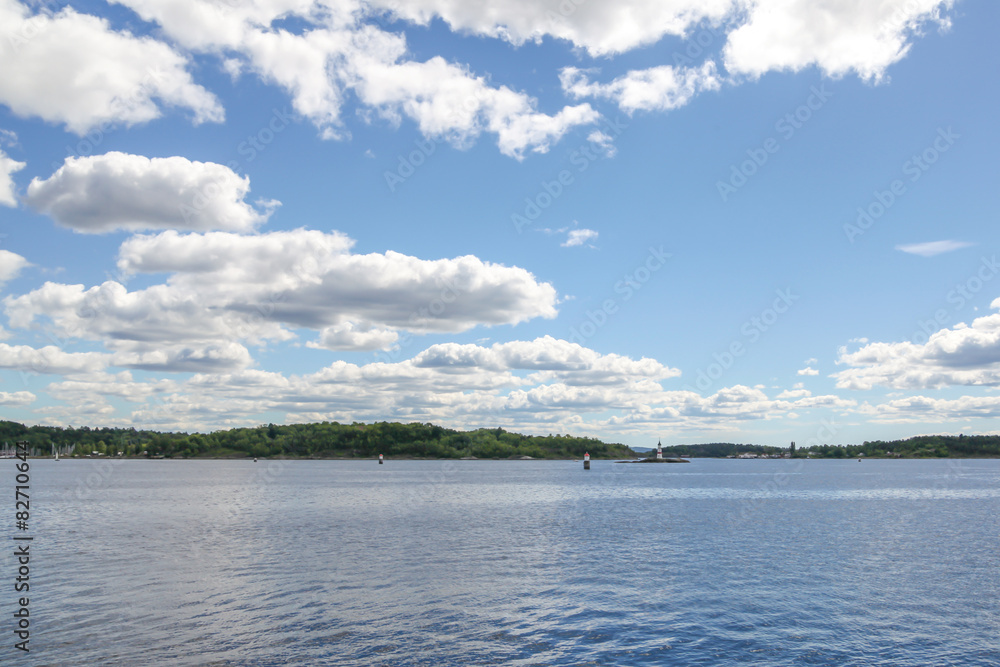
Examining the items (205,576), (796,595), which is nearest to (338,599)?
(205,576)

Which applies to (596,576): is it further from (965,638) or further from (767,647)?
(965,638)

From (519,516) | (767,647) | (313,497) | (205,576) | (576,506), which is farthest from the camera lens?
(313,497)

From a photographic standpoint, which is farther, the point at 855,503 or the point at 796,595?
the point at 855,503

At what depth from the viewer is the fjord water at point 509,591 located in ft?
88.2

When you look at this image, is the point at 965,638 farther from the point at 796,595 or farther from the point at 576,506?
→ the point at 576,506

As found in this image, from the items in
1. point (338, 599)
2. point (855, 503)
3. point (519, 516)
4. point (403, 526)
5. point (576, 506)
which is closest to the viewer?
point (338, 599)

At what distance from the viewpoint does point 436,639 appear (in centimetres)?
2831

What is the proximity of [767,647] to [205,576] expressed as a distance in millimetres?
33592

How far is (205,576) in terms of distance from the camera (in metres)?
41.1

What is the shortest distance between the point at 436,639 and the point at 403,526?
135ft

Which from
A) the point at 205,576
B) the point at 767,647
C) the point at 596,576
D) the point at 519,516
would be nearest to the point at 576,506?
the point at 519,516

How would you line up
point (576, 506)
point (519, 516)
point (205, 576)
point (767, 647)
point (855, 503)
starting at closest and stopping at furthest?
point (767, 647), point (205, 576), point (519, 516), point (576, 506), point (855, 503)

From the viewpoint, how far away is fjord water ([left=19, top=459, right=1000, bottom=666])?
88.2 ft

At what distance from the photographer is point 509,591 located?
3738 centimetres
